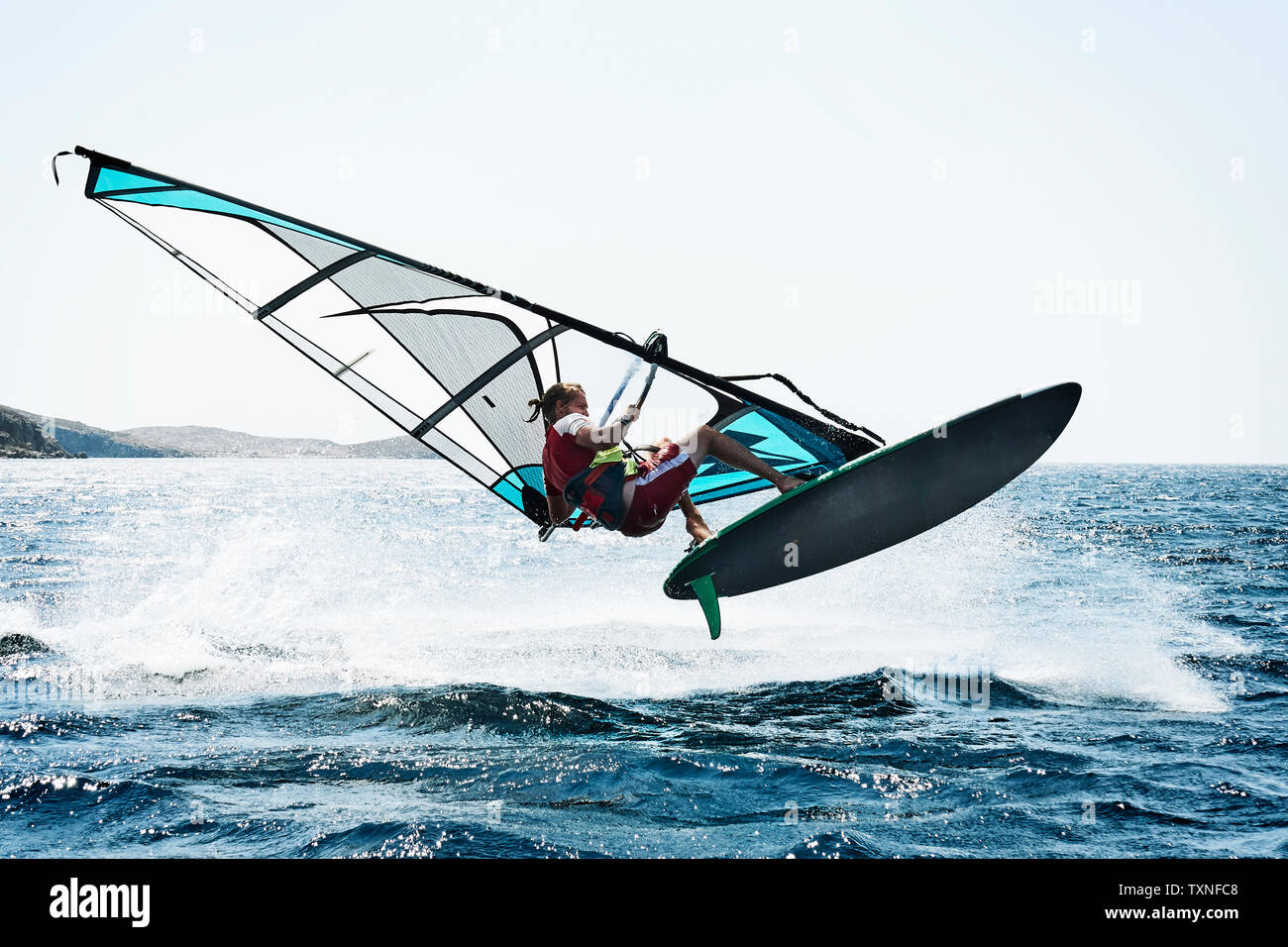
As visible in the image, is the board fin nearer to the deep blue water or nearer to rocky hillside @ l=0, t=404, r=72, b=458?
the deep blue water

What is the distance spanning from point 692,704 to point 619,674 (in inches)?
64.4

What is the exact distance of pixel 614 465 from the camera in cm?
656

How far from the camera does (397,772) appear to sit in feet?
22.1

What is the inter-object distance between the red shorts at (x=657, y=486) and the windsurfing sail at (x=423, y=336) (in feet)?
1.15

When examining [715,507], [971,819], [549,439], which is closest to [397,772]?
[549,439]

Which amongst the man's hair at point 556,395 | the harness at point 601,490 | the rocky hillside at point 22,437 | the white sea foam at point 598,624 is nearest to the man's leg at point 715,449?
the harness at point 601,490

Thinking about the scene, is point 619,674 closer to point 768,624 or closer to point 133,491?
point 768,624

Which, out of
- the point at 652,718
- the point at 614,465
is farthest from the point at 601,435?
the point at 652,718

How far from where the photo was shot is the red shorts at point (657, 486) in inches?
263
